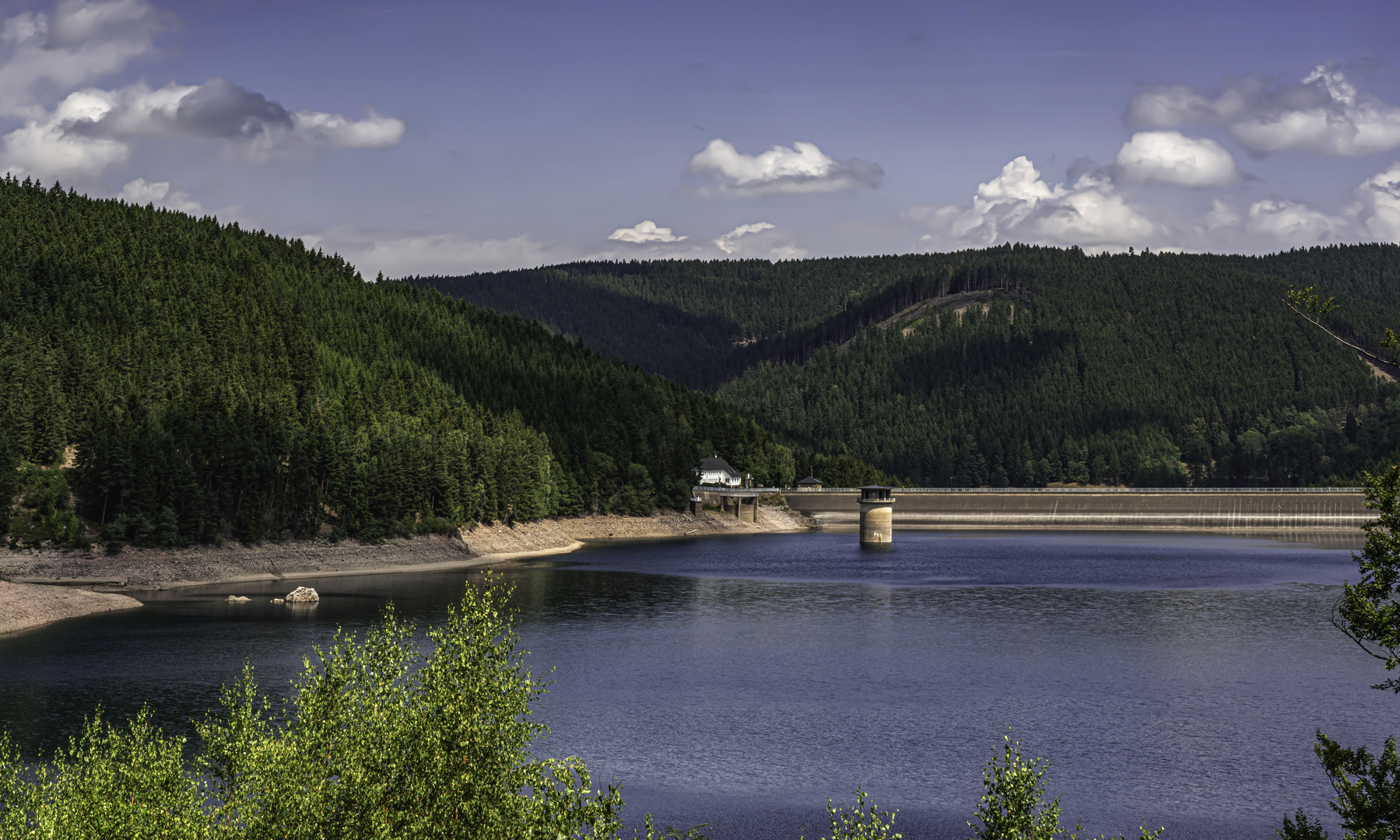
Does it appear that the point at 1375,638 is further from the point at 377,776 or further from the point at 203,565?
the point at 203,565

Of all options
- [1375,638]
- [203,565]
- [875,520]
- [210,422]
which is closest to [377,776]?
[1375,638]

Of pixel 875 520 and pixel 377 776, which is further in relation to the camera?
pixel 875 520

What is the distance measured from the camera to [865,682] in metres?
73.4

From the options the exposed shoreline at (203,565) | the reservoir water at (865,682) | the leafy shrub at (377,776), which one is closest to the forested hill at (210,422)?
the exposed shoreline at (203,565)

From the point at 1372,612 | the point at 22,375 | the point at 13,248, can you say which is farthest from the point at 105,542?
the point at 1372,612

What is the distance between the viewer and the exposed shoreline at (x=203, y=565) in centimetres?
9425

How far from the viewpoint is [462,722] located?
2622 cm

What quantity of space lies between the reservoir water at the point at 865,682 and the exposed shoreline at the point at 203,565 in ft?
12.9

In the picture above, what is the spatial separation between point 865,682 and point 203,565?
75.6 m

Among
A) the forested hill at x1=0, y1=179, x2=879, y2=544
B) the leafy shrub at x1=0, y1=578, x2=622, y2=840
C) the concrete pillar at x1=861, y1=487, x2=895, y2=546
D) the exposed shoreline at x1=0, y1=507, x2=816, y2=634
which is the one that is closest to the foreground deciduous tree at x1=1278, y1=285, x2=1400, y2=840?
the leafy shrub at x1=0, y1=578, x2=622, y2=840

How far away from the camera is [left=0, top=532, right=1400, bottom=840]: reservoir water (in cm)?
4988

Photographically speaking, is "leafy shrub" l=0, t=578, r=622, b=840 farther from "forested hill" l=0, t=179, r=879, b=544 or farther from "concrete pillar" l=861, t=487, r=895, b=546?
"concrete pillar" l=861, t=487, r=895, b=546

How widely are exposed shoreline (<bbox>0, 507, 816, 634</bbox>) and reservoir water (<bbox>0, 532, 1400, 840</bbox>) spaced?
392 centimetres

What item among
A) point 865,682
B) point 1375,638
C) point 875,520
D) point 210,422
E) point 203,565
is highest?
point 210,422
